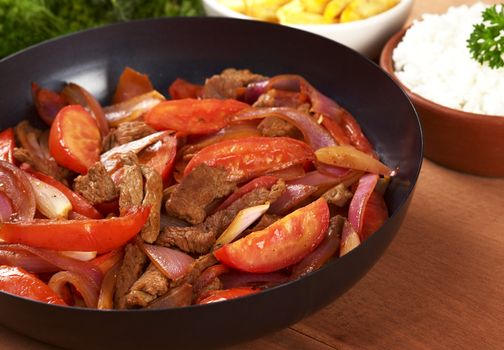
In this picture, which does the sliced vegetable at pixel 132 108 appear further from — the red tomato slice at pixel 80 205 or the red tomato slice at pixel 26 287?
the red tomato slice at pixel 26 287

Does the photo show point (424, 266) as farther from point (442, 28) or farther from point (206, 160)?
point (442, 28)

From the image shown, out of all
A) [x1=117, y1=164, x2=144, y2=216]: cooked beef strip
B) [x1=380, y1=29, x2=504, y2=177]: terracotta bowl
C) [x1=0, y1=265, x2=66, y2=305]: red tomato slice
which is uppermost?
[x1=117, y1=164, x2=144, y2=216]: cooked beef strip

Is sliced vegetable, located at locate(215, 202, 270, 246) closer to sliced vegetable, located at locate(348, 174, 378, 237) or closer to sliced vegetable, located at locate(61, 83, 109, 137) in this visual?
sliced vegetable, located at locate(348, 174, 378, 237)

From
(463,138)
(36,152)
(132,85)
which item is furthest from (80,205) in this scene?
(463,138)

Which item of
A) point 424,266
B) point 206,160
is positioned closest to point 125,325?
point 206,160

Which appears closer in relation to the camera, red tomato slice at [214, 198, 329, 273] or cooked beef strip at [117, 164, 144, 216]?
red tomato slice at [214, 198, 329, 273]

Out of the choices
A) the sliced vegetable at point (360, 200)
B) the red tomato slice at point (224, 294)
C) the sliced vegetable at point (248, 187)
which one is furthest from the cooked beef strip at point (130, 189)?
the sliced vegetable at point (360, 200)

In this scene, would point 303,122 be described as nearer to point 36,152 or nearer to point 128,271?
point 128,271

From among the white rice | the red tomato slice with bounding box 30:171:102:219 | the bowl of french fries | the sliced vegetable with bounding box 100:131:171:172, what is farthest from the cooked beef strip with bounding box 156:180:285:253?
the bowl of french fries
